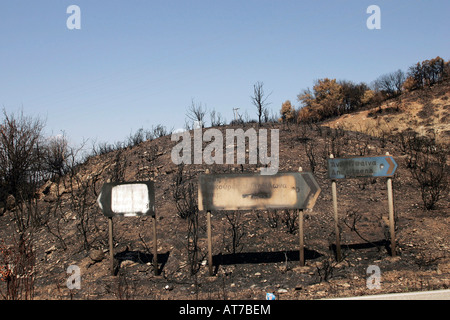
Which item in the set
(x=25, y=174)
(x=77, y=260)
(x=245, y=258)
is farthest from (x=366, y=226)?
(x=25, y=174)

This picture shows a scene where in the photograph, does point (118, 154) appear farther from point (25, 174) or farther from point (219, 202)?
point (219, 202)

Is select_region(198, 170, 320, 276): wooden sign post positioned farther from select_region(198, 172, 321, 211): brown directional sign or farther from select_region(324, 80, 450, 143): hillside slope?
select_region(324, 80, 450, 143): hillside slope

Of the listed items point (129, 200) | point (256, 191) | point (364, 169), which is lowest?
point (129, 200)

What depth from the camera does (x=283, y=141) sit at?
15.3 m

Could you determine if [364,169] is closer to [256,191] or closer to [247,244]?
[256,191]

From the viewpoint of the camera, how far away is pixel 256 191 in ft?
25.2

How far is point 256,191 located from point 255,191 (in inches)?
0.8

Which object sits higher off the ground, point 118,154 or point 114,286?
point 118,154

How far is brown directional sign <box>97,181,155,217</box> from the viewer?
7828mm

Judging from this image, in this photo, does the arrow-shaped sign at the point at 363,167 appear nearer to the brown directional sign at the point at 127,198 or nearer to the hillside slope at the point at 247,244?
the hillside slope at the point at 247,244

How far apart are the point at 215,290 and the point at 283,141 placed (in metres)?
9.19

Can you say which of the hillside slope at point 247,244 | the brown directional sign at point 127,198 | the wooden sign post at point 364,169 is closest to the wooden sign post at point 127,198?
the brown directional sign at point 127,198

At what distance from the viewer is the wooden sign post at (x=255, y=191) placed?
25.1ft

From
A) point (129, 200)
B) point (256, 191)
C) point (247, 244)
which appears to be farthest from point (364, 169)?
point (129, 200)
